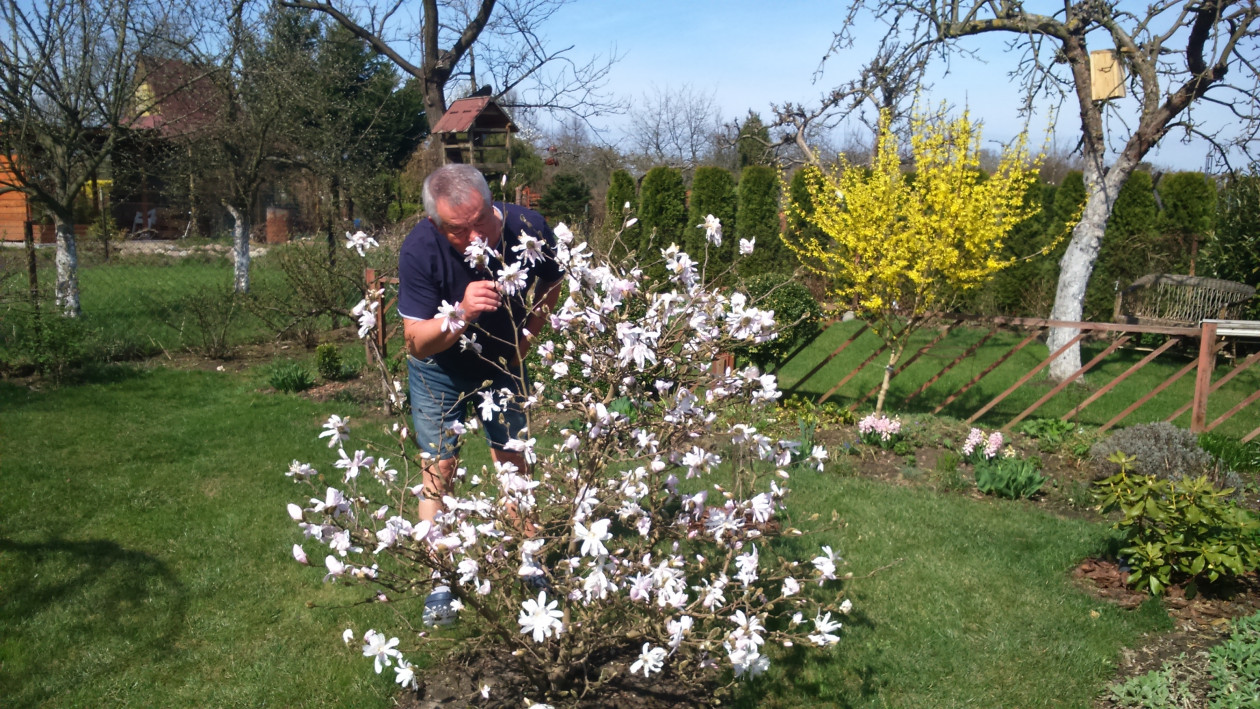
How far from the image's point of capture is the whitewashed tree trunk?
796 cm

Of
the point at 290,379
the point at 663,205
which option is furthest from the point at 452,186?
the point at 663,205

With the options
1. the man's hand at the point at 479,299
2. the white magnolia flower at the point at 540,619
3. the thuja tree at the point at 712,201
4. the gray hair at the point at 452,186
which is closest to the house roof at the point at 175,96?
the thuja tree at the point at 712,201

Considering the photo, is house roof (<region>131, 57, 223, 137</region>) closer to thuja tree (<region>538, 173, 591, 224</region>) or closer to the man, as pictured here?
thuja tree (<region>538, 173, 591, 224</region>)

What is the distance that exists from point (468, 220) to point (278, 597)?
6.07 feet

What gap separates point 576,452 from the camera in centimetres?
209

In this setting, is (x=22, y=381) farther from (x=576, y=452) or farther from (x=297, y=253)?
(x=576, y=452)

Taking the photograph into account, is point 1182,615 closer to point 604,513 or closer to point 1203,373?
point 604,513

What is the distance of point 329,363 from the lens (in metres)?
7.08

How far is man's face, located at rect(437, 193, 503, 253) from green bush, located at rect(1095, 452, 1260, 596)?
2.76 metres

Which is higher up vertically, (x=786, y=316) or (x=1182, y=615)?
(x=786, y=316)

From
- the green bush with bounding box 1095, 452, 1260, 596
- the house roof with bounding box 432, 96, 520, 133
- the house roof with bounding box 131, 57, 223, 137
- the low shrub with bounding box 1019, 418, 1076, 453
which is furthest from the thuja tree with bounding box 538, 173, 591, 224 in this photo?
the green bush with bounding box 1095, 452, 1260, 596

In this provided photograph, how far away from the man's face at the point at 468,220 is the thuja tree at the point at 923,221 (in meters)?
3.70

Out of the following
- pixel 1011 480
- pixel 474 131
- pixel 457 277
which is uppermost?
pixel 474 131

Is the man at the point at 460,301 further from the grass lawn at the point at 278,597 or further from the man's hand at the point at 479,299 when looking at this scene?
the grass lawn at the point at 278,597
